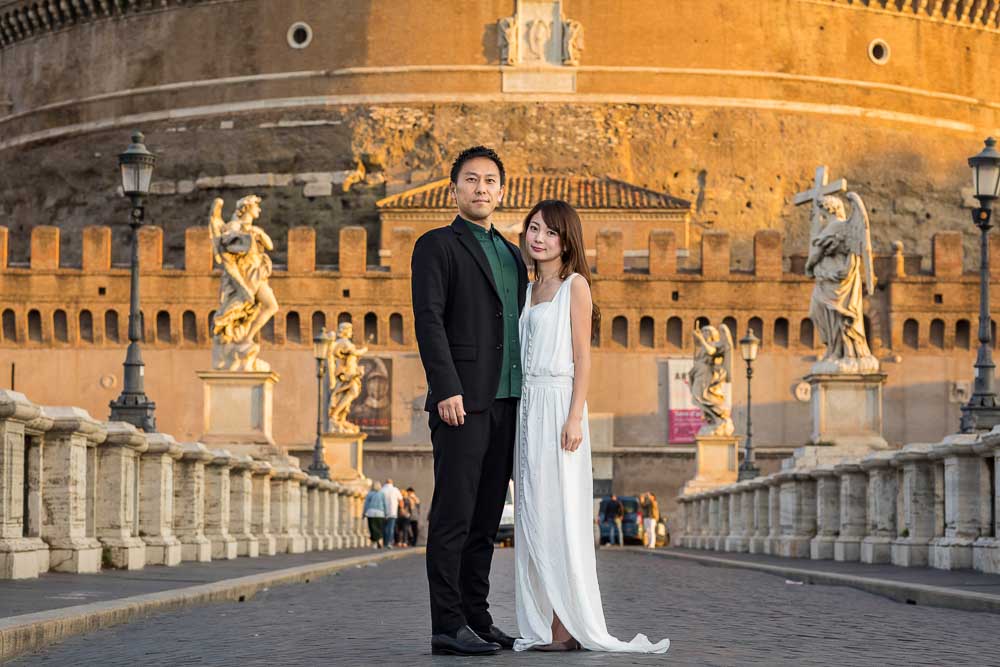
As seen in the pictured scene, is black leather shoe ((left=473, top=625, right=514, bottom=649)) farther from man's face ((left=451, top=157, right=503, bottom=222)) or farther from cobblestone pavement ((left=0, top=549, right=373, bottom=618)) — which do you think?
cobblestone pavement ((left=0, top=549, right=373, bottom=618))

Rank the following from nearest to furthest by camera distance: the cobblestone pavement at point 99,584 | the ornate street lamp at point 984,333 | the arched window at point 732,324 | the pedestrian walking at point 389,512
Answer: the cobblestone pavement at point 99,584, the ornate street lamp at point 984,333, the pedestrian walking at point 389,512, the arched window at point 732,324

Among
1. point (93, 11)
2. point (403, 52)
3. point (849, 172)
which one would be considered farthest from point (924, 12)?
point (93, 11)

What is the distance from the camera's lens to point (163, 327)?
4962 cm

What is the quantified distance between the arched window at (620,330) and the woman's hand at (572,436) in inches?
1709

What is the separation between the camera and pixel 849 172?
56.6 m

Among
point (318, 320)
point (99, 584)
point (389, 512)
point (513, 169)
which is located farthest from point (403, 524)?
point (99, 584)

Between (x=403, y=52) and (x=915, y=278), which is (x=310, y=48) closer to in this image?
(x=403, y=52)

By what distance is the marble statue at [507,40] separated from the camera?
55312mm

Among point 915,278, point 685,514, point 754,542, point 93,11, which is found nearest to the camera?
point 754,542

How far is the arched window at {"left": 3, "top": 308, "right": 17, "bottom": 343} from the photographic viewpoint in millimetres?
49750

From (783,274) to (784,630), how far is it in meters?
43.6

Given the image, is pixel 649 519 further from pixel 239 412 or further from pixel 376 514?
pixel 239 412

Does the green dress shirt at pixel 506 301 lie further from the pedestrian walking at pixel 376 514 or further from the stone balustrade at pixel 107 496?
the pedestrian walking at pixel 376 514

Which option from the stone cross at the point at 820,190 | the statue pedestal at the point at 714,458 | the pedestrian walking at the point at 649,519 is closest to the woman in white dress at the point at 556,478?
the stone cross at the point at 820,190
